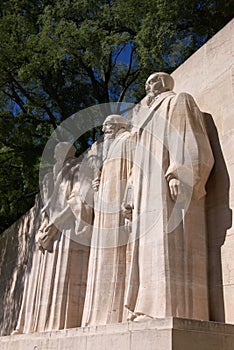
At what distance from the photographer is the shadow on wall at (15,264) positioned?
40.0 ft

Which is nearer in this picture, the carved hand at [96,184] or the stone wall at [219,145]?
the stone wall at [219,145]

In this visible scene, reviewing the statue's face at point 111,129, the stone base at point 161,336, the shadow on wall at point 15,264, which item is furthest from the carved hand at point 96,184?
the shadow on wall at point 15,264

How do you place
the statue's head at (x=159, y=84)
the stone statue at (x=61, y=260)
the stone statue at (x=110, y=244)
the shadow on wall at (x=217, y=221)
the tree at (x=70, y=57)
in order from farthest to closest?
the tree at (x=70, y=57) → the stone statue at (x=61, y=260) → the statue's head at (x=159, y=84) → the stone statue at (x=110, y=244) → the shadow on wall at (x=217, y=221)

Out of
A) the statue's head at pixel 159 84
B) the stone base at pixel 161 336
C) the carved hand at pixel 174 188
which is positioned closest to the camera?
the stone base at pixel 161 336

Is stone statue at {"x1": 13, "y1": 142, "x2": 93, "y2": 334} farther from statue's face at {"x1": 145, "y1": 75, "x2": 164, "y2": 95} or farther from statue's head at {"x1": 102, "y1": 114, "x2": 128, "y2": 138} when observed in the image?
statue's face at {"x1": 145, "y1": 75, "x2": 164, "y2": 95}

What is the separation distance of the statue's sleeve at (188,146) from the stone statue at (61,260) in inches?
106

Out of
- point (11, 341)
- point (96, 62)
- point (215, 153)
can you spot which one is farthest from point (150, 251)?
point (96, 62)

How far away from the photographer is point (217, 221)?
Answer: 6.09 m

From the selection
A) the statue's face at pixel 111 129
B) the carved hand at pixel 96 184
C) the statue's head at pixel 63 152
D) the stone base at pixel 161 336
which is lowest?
the stone base at pixel 161 336

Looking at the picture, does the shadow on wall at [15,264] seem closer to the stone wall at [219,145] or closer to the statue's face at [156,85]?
the statue's face at [156,85]

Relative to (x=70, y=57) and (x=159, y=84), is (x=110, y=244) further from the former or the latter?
(x=70, y=57)

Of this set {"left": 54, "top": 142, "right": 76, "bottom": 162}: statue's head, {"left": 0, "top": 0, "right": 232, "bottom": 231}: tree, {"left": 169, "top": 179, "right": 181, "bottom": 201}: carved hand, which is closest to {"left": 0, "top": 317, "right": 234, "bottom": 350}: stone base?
{"left": 169, "top": 179, "right": 181, "bottom": 201}: carved hand

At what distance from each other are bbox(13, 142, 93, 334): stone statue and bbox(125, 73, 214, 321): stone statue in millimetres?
2273

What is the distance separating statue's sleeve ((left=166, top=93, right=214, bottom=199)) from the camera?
19.6 ft
